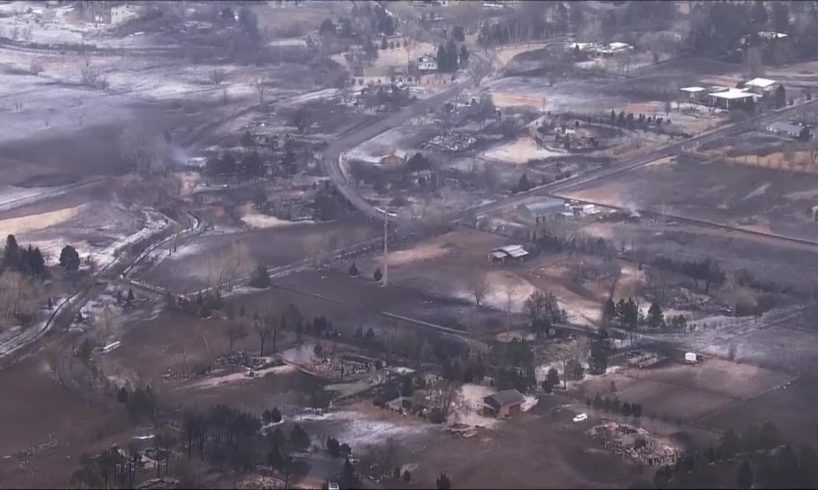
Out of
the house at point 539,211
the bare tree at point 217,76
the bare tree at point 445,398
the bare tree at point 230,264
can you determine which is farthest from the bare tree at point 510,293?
the bare tree at point 217,76

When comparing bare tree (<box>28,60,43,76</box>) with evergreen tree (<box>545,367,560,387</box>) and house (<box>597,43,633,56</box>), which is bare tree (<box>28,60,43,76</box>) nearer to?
house (<box>597,43,633,56</box>)

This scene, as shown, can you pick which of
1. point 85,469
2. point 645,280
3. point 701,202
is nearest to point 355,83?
point 701,202

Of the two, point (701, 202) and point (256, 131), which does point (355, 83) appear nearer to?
point (256, 131)

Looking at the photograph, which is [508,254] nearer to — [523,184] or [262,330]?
[523,184]

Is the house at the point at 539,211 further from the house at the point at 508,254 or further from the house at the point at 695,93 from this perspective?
the house at the point at 695,93

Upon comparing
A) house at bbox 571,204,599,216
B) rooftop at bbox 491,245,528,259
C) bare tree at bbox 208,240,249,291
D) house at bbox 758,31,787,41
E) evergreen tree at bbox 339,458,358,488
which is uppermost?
evergreen tree at bbox 339,458,358,488

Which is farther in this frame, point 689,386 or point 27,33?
point 27,33

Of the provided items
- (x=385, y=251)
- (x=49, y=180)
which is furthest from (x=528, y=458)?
(x=49, y=180)

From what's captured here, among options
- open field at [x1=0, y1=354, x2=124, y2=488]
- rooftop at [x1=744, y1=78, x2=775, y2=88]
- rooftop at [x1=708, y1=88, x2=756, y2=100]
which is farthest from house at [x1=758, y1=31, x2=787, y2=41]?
open field at [x1=0, y1=354, x2=124, y2=488]
